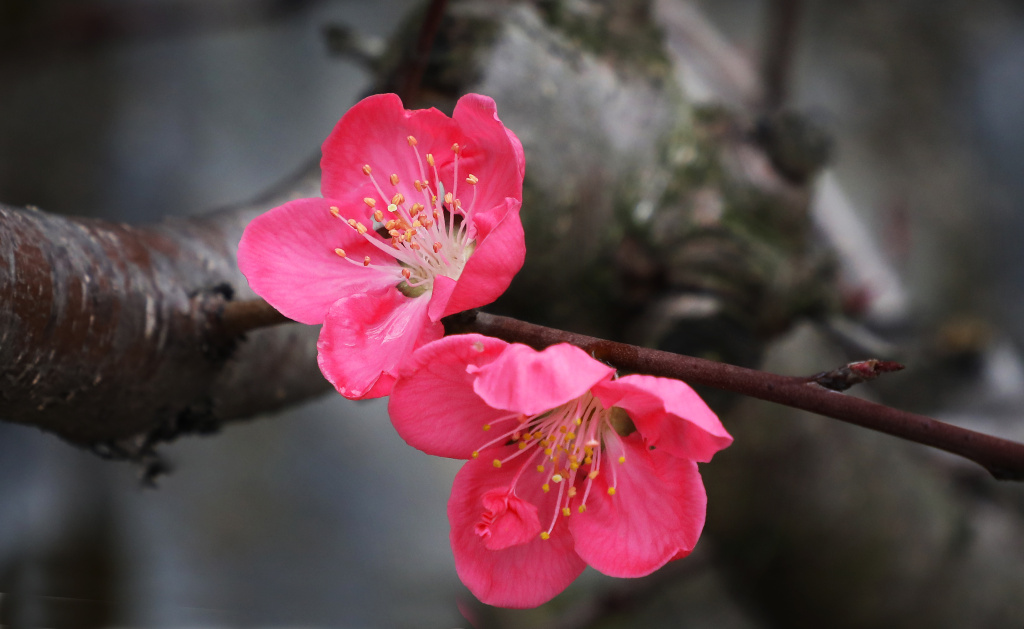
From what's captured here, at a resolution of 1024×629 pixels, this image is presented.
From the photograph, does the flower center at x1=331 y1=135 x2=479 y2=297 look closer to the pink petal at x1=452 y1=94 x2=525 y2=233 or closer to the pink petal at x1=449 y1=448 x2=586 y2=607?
the pink petal at x1=452 y1=94 x2=525 y2=233

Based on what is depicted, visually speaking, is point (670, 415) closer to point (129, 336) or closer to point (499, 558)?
point (499, 558)

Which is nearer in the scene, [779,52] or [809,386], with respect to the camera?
[809,386]

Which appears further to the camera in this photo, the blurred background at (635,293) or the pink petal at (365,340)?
the blurred background at (635,293)

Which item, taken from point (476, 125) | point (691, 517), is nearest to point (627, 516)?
point (691, 517)

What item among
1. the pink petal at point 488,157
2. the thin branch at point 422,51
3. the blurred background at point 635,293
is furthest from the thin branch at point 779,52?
the pink petal at point 488,157

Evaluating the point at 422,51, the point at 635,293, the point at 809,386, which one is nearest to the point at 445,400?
the point at 809,386

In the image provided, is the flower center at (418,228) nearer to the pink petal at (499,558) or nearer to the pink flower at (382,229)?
the pink flower at (382,229)

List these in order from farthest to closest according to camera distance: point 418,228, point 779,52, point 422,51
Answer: point 779,52 < point 422,51 < point 418,228
